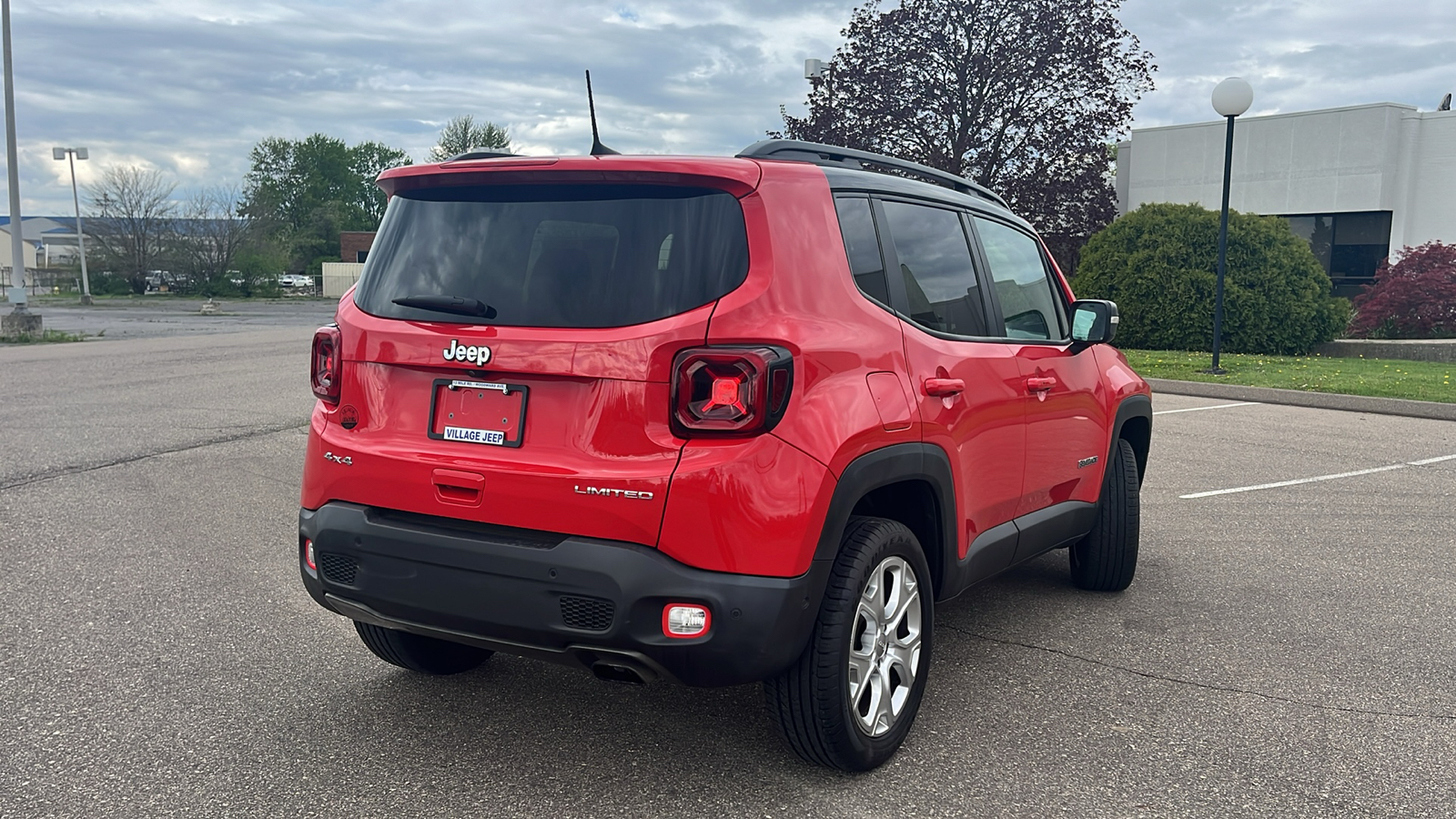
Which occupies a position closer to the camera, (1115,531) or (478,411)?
(478,411)

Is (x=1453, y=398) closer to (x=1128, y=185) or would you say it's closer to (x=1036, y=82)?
(x=1036, y=82)

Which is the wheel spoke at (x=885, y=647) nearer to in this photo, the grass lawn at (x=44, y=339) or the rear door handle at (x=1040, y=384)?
the rear door handle at (x=1040, y=384)

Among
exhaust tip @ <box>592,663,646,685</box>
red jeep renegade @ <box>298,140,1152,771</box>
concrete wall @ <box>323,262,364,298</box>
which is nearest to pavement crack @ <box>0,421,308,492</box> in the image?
red jeep renegade @ <box>298,140,1152,771</box>

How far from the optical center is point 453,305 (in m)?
3.18

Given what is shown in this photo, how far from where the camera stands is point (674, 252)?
2988 mm

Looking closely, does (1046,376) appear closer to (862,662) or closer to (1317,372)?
(862,662)

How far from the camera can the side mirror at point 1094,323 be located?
4.64 m

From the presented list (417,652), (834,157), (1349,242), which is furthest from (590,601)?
(1349,242)

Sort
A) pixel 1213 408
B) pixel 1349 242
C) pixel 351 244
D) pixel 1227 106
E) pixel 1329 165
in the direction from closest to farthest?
pixel 1213 408 < pixel 1227 106 < pixel 1329 165 < pixel 1349 242 < pixel 351 244

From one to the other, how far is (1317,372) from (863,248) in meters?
14.2

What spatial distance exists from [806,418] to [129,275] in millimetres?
63488

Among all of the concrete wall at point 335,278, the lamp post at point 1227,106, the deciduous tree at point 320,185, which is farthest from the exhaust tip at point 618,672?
the deciduous tree at point 320,185

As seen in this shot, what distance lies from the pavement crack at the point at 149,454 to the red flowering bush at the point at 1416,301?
19.4 metres

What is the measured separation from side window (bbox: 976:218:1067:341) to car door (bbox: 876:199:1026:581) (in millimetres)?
232
